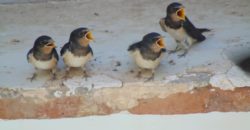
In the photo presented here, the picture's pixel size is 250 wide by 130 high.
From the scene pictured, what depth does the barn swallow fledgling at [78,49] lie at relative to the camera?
2488 mm

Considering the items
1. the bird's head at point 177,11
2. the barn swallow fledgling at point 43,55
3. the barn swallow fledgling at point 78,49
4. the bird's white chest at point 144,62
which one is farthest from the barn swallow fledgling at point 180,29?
the barn swallow fledgling at point 43,55

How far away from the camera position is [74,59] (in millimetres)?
2539

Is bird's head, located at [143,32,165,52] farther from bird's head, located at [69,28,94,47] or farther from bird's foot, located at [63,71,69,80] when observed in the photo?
bird's foot, located at [63,71,69,80]

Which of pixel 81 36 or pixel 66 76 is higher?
pixel 81 36

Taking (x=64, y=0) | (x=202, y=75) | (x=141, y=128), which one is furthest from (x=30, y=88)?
(x=64, y=0)

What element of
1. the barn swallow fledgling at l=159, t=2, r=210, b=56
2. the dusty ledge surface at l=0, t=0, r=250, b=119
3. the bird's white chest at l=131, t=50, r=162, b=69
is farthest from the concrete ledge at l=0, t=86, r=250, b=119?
the barn swallow fledgling at l=159, t=2, r=210, b=56

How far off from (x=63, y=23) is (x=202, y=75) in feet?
2.94

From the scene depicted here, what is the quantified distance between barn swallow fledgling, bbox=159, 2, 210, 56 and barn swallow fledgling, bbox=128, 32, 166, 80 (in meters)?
0.27

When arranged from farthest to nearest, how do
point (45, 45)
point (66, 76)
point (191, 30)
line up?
point (191, 30)
point (66, 76)
point (45, 45)

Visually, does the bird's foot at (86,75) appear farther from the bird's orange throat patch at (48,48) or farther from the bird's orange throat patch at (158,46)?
the bird's orange throat patch at (158,46)

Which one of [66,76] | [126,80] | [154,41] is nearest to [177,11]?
[154,41]

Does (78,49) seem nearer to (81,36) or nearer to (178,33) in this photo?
(81,36)

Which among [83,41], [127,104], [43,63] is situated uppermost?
[83,41]

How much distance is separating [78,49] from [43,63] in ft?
0.51
